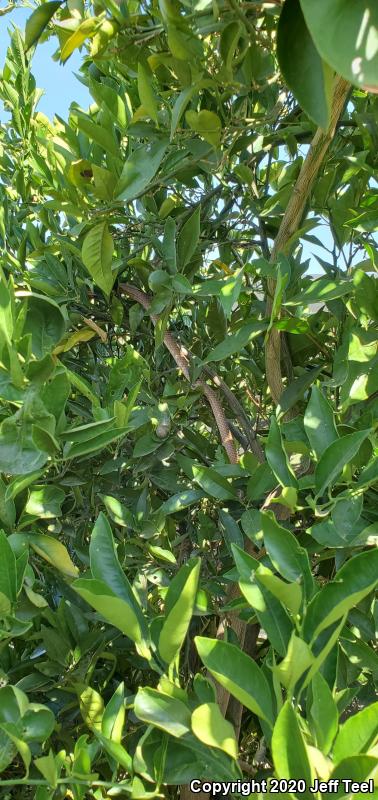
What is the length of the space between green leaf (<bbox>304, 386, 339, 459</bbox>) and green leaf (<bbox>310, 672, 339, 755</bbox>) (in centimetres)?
21

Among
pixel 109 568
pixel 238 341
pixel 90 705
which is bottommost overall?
pixel 90 705

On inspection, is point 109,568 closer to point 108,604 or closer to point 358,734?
point 108,604

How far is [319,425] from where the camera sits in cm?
55

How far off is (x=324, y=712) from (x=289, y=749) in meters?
0.04

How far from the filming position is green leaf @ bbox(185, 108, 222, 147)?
1.94ft

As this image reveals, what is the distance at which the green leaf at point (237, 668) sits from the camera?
0.41 m

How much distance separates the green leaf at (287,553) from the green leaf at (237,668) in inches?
2.7

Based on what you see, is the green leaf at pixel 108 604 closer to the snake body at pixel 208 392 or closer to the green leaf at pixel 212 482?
the green leaf at pixel 212 482

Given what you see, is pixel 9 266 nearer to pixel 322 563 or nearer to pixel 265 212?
pixel 265 212

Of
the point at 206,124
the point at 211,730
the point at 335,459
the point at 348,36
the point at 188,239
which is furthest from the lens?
the point at 188,239

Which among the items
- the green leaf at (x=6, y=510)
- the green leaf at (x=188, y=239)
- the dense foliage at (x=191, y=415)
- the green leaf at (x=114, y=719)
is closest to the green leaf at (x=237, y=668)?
the dense foliage at (x=191, y=415)

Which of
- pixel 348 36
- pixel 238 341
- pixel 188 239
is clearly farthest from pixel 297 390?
pixel 348 36

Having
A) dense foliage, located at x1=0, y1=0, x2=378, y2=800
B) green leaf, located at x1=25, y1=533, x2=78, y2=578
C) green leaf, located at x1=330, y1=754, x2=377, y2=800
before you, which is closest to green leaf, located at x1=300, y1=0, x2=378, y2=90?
dense foliage, located at x1=0, y1=0, x2=378, y2=800

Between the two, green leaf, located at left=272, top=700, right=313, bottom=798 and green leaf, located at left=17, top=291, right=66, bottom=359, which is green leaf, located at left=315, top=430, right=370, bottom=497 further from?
green leaf, located at left=17, top=291, right=66, bottom=359
